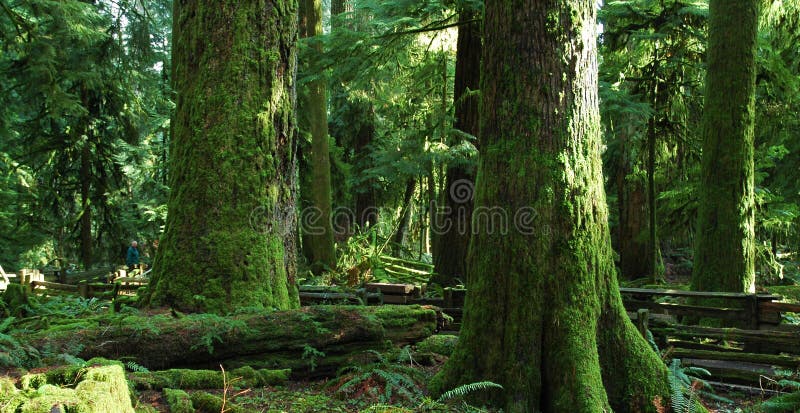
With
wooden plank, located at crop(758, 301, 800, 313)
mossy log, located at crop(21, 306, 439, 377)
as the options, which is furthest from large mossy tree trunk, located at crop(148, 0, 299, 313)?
wooden plank, located at crop(758, 301, 800, 313)

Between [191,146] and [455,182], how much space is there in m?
6.17

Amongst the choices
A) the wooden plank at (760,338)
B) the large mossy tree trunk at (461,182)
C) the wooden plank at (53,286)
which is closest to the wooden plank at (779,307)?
the wooden plank at (760,338)

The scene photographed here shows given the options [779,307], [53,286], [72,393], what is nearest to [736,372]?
[779,307]

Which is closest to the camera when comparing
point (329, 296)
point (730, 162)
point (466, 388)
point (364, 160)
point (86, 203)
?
point (466, 388)

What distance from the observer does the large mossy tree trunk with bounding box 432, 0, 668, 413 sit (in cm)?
482

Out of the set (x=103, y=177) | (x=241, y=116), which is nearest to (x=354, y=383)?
(x=241, y=116)

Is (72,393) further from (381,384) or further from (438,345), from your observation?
(438,345)

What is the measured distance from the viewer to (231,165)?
6.54 meters

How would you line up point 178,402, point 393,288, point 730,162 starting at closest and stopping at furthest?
1. point 178,402
2. point 730,162
3. point 393,288

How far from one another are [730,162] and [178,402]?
10.0 metres

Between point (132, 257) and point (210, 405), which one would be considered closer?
point (210, 405)

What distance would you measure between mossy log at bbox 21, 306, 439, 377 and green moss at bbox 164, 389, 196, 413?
921 millimetres

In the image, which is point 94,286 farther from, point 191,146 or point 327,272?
point 191,146

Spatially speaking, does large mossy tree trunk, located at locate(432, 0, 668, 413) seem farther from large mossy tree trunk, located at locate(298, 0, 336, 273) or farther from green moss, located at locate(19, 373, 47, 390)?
large mossy tree trunk, located at locate(298, 0, 336, 273)
